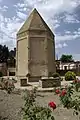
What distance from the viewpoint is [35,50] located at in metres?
27.1

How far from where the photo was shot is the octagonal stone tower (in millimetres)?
26984

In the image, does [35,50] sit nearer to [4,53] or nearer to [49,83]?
[49,83]

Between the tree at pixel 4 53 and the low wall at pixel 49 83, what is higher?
the tree at pixel 4 53

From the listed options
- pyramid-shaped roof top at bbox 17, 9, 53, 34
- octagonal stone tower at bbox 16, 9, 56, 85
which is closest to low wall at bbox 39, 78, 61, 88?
octagonal stone tower at bbox 16, 9, 56, 85

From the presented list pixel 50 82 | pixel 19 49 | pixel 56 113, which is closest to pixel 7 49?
pixel 19 49

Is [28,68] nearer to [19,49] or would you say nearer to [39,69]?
[39,69]

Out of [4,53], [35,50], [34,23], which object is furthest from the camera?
[4,53]

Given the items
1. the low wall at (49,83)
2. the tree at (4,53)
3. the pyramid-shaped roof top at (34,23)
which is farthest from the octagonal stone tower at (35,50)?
the tree at (4,53)

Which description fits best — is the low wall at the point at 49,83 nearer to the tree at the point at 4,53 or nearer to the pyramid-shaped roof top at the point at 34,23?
the pyramid-shaped roof top at the point at 34,23

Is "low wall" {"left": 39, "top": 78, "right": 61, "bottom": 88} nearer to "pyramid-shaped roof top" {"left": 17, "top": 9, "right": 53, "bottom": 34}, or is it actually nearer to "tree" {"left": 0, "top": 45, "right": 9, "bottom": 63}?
"pyramid-shaped roof top" {"left": 17, "top": 9, "right": 53, "bottom": 34}

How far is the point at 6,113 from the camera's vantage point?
23.1ft

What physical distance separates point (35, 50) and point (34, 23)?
151 inches

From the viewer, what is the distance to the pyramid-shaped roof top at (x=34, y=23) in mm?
27828

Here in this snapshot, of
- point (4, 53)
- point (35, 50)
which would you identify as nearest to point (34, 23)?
point (35, 50)
